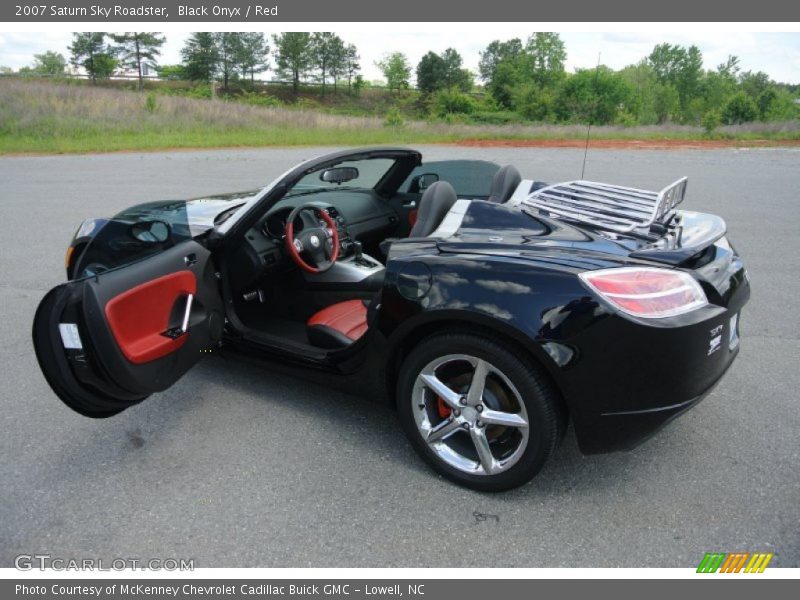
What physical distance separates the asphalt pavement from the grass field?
61.7 feet

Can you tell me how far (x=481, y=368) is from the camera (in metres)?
2.45

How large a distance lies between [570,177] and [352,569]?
1150cm

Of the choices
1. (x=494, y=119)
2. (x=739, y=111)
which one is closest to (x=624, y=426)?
(x=494, y=119)

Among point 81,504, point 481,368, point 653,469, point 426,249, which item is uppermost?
point 426,249

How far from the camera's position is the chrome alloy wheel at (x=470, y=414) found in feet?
8.13

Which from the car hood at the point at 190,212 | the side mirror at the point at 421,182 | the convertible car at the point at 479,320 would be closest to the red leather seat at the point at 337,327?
the convertible car at the point at 479,320

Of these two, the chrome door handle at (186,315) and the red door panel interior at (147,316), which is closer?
the red door panel interior at (147,316)

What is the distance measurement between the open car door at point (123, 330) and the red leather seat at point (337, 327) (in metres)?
0.59

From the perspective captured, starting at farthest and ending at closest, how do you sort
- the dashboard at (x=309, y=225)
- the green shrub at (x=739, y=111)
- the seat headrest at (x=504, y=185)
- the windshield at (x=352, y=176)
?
the green shrub at (x=739, y=111) → the windshield at (x=352, y=176) → the dashboard at (x=309, y=225) → the seat headrest at (x=504, y=185)

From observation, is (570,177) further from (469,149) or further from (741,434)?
(741,434)

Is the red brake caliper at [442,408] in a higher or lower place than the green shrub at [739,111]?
lower

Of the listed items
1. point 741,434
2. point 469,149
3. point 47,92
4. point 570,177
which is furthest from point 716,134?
point 47,92

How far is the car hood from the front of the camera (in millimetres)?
3423

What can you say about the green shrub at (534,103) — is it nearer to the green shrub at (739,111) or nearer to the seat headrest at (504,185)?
the green shrub at (739,111)
